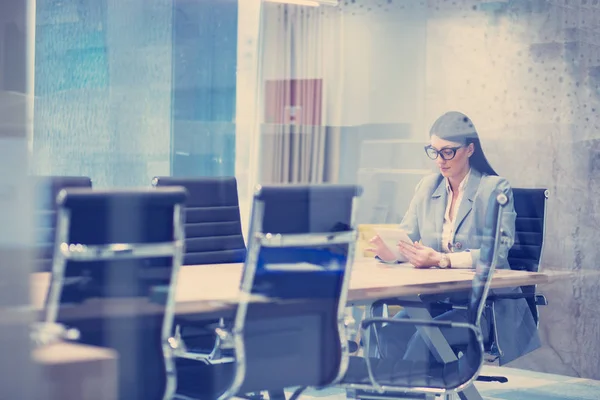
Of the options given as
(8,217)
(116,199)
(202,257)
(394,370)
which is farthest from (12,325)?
(202,257)

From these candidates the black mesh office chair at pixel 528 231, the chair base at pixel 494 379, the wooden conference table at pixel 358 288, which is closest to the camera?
the wooden conference table at pixel 358 288

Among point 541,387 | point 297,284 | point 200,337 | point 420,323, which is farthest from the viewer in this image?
point 541,387

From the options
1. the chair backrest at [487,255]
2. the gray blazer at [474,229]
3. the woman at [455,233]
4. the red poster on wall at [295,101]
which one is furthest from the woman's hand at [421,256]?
the red poster on wall at [295,101]

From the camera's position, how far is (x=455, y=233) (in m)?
4.11

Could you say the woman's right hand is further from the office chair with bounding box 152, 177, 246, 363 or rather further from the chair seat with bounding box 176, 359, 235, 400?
the chair seat with bounding box 176, 359, 235, 400

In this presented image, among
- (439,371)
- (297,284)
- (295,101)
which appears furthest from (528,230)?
(297,284)

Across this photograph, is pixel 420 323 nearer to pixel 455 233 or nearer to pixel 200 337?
pixel 455 233

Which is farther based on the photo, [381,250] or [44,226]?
[381,250]

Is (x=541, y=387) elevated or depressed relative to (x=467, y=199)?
depressed

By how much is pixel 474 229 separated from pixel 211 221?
1.31m

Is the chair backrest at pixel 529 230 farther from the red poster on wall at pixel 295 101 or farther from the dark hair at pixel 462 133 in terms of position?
the red poster on wall at pixel 295 101

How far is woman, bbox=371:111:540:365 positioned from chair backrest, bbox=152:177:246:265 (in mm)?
843

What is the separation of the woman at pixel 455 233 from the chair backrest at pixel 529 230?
49cm

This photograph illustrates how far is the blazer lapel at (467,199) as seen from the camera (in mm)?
4070
